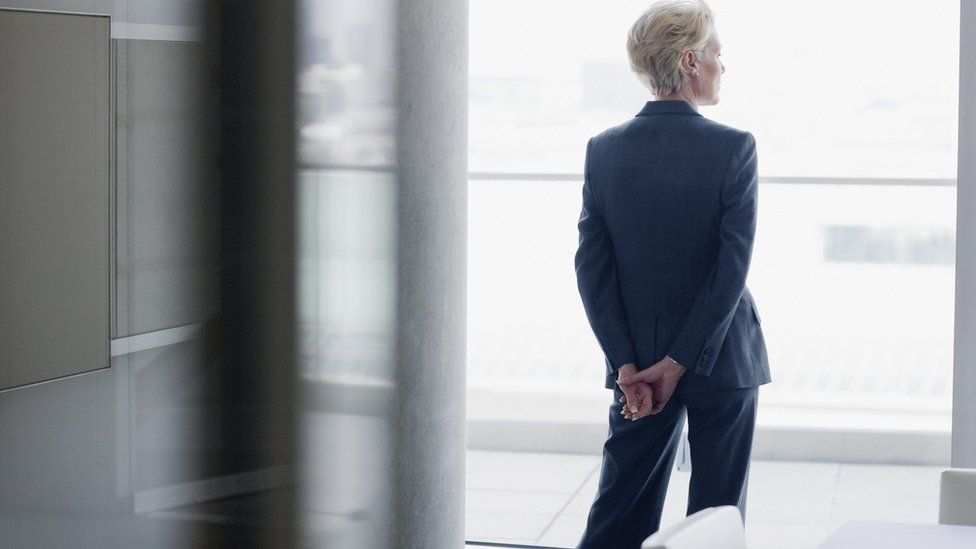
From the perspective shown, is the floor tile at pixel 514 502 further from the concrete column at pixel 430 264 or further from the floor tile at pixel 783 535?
the concrete column at pixel 430 264

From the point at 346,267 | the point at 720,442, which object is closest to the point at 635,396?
the point at 720,442

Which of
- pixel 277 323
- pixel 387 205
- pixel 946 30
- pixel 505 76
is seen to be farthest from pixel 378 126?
pixel 946 30

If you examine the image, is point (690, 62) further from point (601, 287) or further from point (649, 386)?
point (649, 386)

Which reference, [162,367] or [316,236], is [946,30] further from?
[162,367]

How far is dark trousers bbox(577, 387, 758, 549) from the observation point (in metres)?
2.79

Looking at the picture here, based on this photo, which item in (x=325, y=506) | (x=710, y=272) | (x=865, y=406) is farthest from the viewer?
(x=865, y=406)

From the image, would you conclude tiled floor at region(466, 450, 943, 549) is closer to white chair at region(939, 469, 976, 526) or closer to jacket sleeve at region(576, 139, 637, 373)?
jacket sleeve at region(576, 139, 637, 373)

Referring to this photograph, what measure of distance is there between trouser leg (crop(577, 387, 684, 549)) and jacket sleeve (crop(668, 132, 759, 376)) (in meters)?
0.24

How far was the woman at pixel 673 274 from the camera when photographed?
8.83 ft

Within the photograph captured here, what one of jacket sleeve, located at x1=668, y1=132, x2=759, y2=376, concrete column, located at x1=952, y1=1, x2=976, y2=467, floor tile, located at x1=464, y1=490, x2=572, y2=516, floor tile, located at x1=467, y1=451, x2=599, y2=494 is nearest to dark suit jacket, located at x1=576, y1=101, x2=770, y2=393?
jacket sleeve, located at x1=668, y1=132, x2=759, y2=376

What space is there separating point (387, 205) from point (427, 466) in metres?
0.78

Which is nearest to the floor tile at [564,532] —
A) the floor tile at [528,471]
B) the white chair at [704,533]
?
the floor tile at [528,471]

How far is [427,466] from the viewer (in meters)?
3.48

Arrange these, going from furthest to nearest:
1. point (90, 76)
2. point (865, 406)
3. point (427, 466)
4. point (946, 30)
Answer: point (865, 406) → point (946, 30) → point (427, 466) → point (90, 76)
